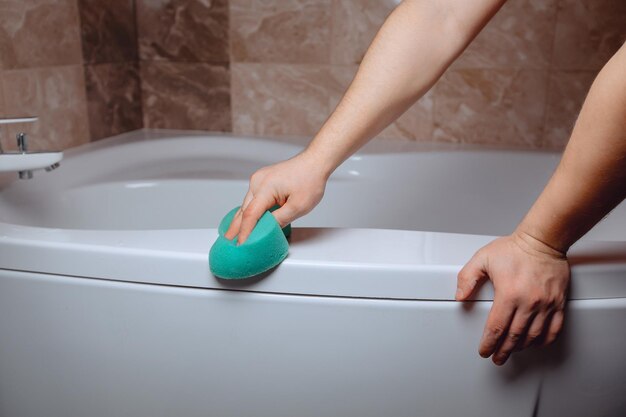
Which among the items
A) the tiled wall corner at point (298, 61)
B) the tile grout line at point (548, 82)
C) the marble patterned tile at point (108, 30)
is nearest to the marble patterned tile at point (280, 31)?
the tiled wall corner at point (298, 61)

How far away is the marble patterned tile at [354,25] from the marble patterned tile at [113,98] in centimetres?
55

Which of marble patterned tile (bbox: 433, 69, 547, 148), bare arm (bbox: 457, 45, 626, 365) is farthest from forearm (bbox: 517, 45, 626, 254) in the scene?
marble patterned tile (bbox: 433, 69, 547, 148)

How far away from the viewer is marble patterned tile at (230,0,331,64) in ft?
4.51

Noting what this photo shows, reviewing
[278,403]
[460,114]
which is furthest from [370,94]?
[460,114]

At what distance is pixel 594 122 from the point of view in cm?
49

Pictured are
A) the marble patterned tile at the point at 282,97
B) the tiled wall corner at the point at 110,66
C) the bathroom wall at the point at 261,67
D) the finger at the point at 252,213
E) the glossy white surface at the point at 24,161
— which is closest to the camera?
the finger at the point at 252,213

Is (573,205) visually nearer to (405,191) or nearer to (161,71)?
(405,191)

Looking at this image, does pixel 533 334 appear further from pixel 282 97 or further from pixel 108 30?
pixel 108 30

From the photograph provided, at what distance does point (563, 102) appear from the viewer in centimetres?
130

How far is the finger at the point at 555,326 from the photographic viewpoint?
1.86ft

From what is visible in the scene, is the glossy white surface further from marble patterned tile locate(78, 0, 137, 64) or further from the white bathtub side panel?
marble patterned tile locate(78, 0, 137, 64)

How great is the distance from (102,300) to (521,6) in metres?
1.10

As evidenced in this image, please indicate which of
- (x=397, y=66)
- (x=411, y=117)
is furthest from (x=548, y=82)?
(x=397, y=66)

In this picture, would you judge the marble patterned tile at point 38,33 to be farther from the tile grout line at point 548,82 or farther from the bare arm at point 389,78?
the tile grout line at point 548,82
